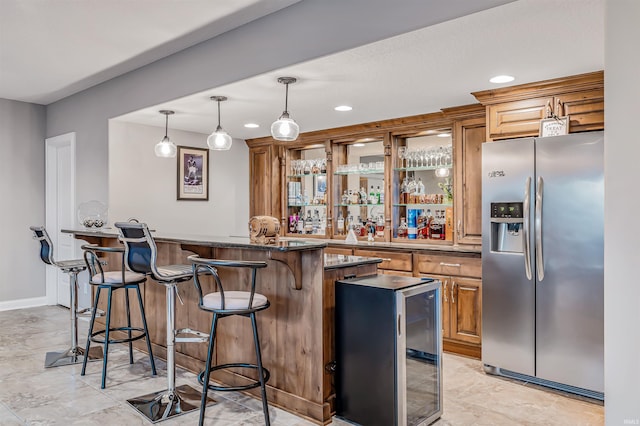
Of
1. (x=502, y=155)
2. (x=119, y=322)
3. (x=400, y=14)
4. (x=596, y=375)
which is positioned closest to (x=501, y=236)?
(x=502, y=155)

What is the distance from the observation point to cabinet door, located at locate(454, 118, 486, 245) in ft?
13.6

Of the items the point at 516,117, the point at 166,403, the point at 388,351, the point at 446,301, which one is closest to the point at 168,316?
the point at 166,403

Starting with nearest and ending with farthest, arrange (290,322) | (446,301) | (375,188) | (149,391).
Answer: (290,322) < (149,391) < (446,301) < (375,188)

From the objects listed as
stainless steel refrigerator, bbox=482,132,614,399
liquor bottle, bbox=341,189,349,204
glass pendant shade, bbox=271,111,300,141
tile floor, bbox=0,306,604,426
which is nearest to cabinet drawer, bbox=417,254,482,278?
stainless steel refrigerator, bbox=482,132,614,399

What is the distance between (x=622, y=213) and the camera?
6.02 feet

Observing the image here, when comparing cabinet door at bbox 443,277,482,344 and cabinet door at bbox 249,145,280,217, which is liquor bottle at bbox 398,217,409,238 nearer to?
cabinet door at bbox 443,277,482,344

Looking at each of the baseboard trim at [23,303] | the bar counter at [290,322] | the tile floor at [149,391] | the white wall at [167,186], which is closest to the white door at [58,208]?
the baseboard trim at [23,303]

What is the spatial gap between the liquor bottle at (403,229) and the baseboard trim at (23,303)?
185 inches

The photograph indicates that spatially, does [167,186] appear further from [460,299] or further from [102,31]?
[460,299]

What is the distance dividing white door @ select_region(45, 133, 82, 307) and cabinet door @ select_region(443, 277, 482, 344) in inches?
187

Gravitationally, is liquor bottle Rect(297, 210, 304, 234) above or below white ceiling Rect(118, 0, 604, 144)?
below

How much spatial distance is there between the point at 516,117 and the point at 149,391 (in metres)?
3.40

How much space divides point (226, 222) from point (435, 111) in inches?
120

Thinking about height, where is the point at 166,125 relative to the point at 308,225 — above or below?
above
